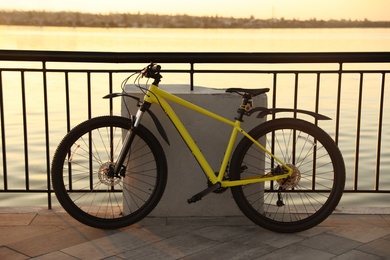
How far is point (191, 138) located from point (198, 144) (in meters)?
0.17

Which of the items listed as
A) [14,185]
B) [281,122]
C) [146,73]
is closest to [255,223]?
[281,122]

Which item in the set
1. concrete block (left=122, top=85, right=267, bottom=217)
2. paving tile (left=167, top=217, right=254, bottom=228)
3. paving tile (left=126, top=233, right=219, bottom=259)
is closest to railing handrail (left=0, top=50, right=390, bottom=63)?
concrete block (left=122, top=85, right=267, bottom=217)

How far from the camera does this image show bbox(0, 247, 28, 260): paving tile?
11.4ft

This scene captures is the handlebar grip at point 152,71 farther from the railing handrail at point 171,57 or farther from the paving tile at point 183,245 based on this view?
the paving tile at point 183,245

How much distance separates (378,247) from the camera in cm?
365

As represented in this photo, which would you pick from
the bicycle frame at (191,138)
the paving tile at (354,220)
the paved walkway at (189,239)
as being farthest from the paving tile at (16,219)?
the paving tile at (354,220)

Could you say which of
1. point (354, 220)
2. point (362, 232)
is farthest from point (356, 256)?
point (354, 220)

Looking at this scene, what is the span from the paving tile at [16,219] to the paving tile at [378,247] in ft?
7.42

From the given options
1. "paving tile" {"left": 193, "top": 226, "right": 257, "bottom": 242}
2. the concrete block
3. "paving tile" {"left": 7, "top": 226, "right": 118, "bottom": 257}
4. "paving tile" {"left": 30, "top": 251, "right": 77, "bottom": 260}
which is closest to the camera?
"paving tile" {"left": 30, "top": 251, "right": 77, "bottom": 260}

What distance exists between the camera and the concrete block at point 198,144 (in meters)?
4.00

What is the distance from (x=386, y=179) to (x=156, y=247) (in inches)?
219

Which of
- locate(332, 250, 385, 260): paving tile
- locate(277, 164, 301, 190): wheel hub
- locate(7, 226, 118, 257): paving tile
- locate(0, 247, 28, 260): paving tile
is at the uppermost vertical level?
locate(277, 164, 301, 190): wheel hub

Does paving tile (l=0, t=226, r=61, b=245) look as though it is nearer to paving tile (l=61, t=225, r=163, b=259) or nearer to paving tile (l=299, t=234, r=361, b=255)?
paving tile (l=61, t=225, r=163, b=259)

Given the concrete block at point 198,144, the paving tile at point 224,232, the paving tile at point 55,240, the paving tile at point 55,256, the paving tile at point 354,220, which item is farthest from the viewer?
the paving tile at point 354,220
